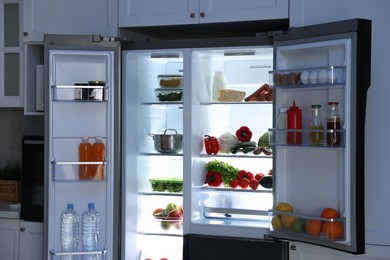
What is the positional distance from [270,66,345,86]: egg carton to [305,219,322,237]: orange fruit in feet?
2.35

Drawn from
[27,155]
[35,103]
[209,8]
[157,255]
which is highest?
[209,8]

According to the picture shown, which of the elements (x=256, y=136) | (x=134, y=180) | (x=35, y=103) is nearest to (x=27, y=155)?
(x=35, y=103)

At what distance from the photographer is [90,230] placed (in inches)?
154

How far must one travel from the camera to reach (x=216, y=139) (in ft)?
13.0

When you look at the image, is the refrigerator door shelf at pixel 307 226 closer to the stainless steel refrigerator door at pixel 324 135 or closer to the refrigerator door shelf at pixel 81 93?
the stainless steel refrigerator door at pixel 324 135

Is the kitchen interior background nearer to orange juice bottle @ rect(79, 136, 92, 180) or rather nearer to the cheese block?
orange juice bottle @ rect(79, 136, 92, 180)

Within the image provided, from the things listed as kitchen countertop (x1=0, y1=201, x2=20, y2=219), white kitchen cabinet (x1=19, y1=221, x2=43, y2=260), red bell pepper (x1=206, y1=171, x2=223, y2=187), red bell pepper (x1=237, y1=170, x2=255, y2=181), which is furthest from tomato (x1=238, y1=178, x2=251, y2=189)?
kitchen countertop (x1=0, y1=201, x2=20, y2=219)

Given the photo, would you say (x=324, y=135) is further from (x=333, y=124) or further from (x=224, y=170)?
(x=224, y=170)

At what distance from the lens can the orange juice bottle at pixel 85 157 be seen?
154 inches

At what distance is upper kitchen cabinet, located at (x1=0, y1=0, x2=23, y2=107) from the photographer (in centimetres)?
445

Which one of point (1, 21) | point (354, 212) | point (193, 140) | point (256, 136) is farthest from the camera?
point (1, 21)

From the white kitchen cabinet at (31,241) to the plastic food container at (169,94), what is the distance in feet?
3.73

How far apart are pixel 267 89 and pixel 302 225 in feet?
2.87

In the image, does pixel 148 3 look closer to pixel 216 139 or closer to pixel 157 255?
pixel 216 139
